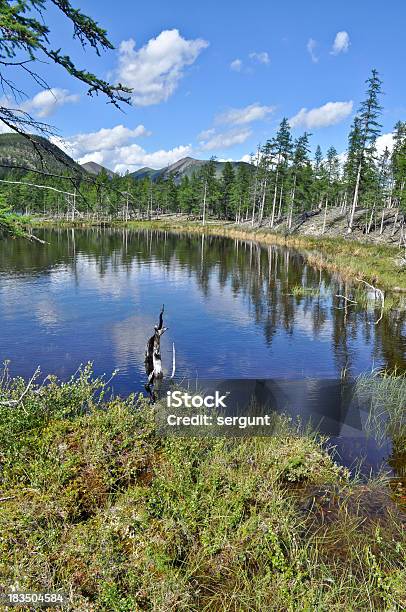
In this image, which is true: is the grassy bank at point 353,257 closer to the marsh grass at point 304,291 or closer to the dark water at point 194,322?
the dark water at point 194,322

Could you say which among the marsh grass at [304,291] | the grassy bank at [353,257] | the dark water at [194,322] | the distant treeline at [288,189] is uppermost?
the distant treeline at [288,189]

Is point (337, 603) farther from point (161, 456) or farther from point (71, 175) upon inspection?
point (71, 175)

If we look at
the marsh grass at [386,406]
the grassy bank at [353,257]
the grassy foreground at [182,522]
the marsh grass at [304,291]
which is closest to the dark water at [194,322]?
the marsh grass at [304,291]

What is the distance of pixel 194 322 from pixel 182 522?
62.5 ft

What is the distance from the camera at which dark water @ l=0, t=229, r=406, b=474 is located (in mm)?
17781

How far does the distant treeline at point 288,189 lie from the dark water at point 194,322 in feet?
29.5

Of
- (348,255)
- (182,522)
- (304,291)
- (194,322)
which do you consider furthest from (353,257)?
(182,522)

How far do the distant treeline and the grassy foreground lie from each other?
32167 millimetres

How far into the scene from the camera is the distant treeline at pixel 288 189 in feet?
198

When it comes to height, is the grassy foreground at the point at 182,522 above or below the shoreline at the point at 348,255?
below

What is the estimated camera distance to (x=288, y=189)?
270 feet

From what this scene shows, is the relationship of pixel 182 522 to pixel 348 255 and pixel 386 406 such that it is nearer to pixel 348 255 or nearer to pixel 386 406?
pixel 386 406

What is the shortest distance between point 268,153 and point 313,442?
87599mm

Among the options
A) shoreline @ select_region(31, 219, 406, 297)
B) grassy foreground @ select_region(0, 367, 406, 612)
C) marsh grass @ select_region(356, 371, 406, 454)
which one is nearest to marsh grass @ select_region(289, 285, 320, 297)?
shoreline @ select_region(31, 219, 406, 297)
